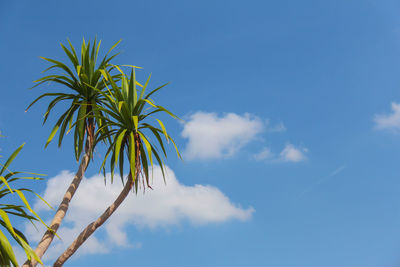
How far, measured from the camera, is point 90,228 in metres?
12.0

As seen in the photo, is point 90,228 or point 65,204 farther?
point 65,204

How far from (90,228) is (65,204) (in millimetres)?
1287

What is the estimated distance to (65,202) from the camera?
1284 cm

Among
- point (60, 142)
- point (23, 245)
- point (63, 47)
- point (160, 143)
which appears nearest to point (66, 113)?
point (60, 142)

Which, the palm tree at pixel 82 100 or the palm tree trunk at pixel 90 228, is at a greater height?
the palm tree at pixel 82 100

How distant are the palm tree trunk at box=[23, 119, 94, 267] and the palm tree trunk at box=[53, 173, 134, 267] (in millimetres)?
534

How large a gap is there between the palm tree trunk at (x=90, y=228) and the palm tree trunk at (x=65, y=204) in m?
0.53

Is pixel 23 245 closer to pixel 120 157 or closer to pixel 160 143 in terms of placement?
pixel 120 157

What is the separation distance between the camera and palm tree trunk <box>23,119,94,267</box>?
1189cm

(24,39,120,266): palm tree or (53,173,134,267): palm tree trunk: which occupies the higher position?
(24,39,120,266): palm tree

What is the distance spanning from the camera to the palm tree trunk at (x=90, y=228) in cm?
1188

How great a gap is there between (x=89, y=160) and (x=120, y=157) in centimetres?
144

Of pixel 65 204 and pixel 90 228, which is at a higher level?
pixel 65 204

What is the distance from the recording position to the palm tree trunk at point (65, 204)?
11.9m
